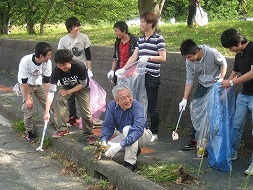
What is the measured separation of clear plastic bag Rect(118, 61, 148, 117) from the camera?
18.2 feet

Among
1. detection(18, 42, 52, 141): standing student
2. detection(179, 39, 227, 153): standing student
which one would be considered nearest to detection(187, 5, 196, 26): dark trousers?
detection(18, 42, 52, 141): standing student

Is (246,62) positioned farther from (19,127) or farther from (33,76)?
(19,127)

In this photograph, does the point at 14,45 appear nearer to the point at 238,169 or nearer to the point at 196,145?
the point at 196,145

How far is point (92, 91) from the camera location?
20.2ft

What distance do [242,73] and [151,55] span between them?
1.44 meters

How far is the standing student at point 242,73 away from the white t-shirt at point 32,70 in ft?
8.95

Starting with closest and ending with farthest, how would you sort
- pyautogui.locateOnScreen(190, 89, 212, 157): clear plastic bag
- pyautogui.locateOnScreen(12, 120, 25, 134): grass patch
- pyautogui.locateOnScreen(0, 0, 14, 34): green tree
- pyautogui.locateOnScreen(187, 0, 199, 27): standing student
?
pyautogui.locateOnScreen(190, 89, 212, 157): clear plastic bag < pyautogui.locateOnScreen(12, 120, 25, 134): grass patch < pyautogui.locateOnScreen(187, 0, 199, 27): standing student < pyautogui.locateOnScreen(0, 0, 14, 34): green tree

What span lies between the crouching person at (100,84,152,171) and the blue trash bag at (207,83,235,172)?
2.43ft

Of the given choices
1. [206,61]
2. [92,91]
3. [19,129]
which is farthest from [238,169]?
[19,129]

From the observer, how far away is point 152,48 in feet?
18.0

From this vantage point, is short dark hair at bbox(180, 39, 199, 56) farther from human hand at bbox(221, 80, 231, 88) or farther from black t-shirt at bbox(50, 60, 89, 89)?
black t-shirt at bbox(50, 60, 89, 89)

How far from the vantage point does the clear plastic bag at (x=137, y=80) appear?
555cm

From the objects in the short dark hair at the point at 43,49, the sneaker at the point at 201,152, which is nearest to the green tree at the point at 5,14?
the short dark hair at the point at 43,49

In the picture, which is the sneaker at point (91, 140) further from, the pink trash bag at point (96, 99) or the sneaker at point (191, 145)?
the sneaker at point (191, 145)
